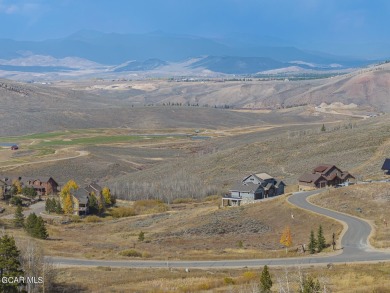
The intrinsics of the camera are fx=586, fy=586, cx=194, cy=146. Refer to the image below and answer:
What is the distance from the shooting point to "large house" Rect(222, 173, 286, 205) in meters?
77.9

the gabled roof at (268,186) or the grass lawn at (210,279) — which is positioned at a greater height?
the gabled roof at (268,186)

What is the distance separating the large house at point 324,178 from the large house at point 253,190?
155 inches

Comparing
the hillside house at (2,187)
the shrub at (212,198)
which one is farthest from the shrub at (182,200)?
the hillside house at (2,187)

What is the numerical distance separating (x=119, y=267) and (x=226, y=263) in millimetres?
7716

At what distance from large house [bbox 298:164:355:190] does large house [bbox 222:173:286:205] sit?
393 centimetres

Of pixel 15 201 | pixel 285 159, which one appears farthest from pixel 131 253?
pixel 285 159

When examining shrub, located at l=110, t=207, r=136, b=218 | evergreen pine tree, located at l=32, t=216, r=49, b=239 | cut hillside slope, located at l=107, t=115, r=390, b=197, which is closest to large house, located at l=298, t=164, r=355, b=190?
cut hillside slope, located at l=107, t=115, r=390, b=197

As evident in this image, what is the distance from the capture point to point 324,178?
261 feet

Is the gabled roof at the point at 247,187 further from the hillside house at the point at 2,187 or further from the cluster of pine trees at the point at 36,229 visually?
the hillside house at the point at 2,187

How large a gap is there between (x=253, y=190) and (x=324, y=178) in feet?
33.3

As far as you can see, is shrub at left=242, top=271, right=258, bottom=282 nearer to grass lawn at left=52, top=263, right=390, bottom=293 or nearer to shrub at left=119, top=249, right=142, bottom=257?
grass lawn at left=52, top=263, right=390, bottom=293

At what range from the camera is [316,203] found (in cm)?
Answer: 6406

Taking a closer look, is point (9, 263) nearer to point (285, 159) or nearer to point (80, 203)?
point (80, 203)

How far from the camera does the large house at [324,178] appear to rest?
7925 centimetres
